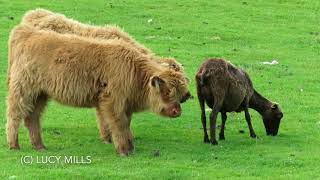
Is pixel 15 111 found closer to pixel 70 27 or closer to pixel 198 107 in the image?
pixel 70 27

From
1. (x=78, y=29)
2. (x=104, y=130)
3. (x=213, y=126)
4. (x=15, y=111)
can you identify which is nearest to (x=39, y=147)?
(x=15, y=111)

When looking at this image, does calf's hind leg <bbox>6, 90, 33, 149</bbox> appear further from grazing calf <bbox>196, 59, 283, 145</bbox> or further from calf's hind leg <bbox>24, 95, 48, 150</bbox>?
grazing calf <bbox>196, 59, 283, 145</bbox>

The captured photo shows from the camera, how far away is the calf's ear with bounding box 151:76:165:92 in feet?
42.2

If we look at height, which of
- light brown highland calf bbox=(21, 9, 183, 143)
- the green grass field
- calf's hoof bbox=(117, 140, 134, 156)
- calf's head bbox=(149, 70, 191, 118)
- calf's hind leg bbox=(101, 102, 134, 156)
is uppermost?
light brown highland calf bbox=(21, 9, 183, 143)

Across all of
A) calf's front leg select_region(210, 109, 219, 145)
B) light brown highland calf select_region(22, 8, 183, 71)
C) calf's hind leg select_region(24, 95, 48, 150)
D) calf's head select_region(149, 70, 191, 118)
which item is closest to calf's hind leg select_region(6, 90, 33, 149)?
calf's hind leg select_region(24, 95, 48, 150)

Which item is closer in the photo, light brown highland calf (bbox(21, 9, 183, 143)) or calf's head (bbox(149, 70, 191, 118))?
calf's head (bbox(149, 70, 191, 118))

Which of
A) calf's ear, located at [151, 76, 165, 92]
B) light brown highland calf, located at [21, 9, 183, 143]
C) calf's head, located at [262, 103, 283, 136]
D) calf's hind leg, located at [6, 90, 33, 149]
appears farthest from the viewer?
calf's head, located at [262, 103, 283, 136]

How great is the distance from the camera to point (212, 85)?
556 inches

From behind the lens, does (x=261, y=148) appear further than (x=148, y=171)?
Yes

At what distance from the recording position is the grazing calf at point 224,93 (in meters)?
14.1

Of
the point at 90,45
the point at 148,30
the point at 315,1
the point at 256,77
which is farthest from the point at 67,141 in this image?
the point at 315,1

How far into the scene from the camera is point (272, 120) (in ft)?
50.2

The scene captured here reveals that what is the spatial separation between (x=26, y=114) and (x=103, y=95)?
1.49 meters

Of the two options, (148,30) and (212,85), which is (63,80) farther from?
(148,30)
